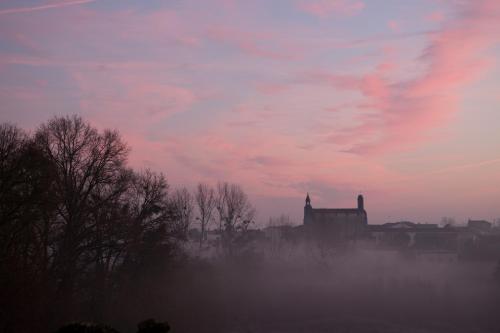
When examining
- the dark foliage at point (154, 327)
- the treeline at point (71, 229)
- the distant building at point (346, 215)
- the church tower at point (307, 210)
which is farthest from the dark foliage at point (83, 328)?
the church tower at point (307, 210)

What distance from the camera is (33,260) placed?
32188 mm

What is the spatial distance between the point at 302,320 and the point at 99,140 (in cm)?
2898

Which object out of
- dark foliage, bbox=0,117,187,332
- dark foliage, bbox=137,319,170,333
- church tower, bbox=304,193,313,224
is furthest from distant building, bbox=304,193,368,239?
dark foliage, bbox=137,319,170,333

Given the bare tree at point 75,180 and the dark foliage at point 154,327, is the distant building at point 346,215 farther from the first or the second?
the dark foliage at point 154,327

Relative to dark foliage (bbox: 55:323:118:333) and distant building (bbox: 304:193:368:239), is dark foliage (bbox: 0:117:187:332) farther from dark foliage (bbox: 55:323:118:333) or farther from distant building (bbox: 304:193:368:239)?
distant building (bbox: 304:193:368:239)

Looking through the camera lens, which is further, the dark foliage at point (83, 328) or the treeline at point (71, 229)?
the treeline at point (71, 229)

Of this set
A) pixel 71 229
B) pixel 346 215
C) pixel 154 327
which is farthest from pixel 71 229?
pixel 346 215

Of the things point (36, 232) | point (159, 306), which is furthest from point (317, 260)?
point (36, 232)

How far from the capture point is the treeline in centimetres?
2992

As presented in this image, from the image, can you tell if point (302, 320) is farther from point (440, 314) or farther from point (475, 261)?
point (475, 261)

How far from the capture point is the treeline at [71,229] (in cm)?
2992

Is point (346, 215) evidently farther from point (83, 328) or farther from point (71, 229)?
point (83, 328)

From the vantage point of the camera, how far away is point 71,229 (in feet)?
122

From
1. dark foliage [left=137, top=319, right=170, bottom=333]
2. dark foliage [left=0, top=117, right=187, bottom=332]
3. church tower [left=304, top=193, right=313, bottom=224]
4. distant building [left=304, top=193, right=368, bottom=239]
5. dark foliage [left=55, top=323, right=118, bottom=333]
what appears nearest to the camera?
dark foliage [left=55, top=323, right=118, bottom=333]
